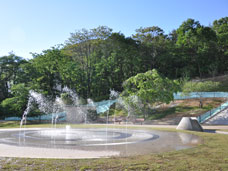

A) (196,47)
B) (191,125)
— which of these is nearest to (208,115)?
(191,125)

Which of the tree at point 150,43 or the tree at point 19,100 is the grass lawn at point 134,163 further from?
the tree at point 150,43

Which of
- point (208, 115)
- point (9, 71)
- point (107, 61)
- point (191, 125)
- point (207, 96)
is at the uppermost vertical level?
point (107, 61)

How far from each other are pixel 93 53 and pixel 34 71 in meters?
13.1

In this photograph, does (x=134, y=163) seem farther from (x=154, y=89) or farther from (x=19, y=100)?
(x=19, y=100)

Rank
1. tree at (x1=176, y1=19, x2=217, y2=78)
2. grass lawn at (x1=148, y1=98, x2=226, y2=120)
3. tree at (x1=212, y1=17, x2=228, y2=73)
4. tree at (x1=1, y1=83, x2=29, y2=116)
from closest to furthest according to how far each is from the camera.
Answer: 1. grass lawn at (x1=148, y1=98, x2=226, y2=120)
2. tree at (x1=1, y1=83, x2=29, y2=116)
3. tree at (x1=176, y1=19, x2=217, y2=78)
4. tree at (x1=212, y1=17, x2=228, y2=73)

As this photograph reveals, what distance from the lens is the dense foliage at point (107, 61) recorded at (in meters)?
43.6

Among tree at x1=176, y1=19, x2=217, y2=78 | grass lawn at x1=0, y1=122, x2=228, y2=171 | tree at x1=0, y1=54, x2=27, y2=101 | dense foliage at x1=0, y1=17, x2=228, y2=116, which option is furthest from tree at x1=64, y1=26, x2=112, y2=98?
grass lawn at x1=0, y1=122, x2=228, y2=171

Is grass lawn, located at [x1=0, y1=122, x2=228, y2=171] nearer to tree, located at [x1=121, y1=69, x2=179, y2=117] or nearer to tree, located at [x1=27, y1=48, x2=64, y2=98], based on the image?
tree, located at [x1=121, y1=69, x2=179, y2=117]

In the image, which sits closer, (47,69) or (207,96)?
(207,96)

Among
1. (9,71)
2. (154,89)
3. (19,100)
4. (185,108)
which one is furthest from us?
(9,71)

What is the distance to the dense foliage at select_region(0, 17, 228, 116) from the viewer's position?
143 feet

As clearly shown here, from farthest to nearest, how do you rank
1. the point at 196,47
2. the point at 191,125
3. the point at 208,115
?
the point at 196,47, the point at 208,115, the point at 191,125

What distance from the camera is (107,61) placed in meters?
52.1

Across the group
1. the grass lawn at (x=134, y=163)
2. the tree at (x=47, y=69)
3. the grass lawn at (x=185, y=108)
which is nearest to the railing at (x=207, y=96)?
the grass lawn at (x=185, y=108)
